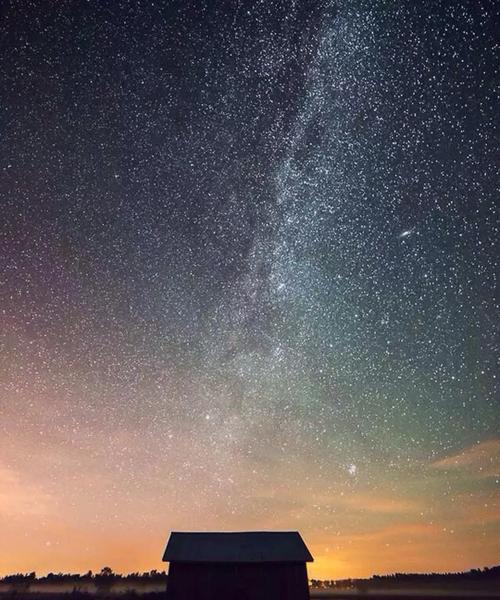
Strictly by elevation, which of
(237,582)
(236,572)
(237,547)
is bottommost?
(237,582)

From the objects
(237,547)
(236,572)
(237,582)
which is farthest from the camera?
(237,547)

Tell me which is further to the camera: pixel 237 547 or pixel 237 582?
pixel 237 547

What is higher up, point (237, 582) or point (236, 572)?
point (236, 572)

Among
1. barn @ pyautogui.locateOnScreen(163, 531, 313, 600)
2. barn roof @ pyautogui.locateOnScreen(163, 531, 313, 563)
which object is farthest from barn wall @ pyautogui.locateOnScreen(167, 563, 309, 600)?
barn roof @ pyautogui.locateOnScreen(163, 531, 313, 563)

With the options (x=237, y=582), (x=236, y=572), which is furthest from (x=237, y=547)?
(x=237, y=582)

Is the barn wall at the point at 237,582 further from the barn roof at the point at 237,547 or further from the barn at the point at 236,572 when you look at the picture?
the barn roof at the point at 237,547

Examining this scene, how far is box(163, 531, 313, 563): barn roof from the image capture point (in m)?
21.5

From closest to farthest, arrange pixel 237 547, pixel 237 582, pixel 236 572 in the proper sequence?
pixel 237 582 → pixel 236 572 → pixel 237 547

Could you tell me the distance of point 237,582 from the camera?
2095 cm

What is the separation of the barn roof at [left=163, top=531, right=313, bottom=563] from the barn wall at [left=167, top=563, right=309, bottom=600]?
1.09 feet

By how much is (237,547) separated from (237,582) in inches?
74.7

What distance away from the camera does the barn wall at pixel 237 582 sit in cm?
2064

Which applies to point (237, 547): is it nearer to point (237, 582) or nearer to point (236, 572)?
point (236, 572)

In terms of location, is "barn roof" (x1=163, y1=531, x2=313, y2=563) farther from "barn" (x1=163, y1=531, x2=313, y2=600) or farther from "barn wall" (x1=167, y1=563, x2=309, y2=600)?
"barn wall" (x1=167, y1=563, x2=309, y2=600)
